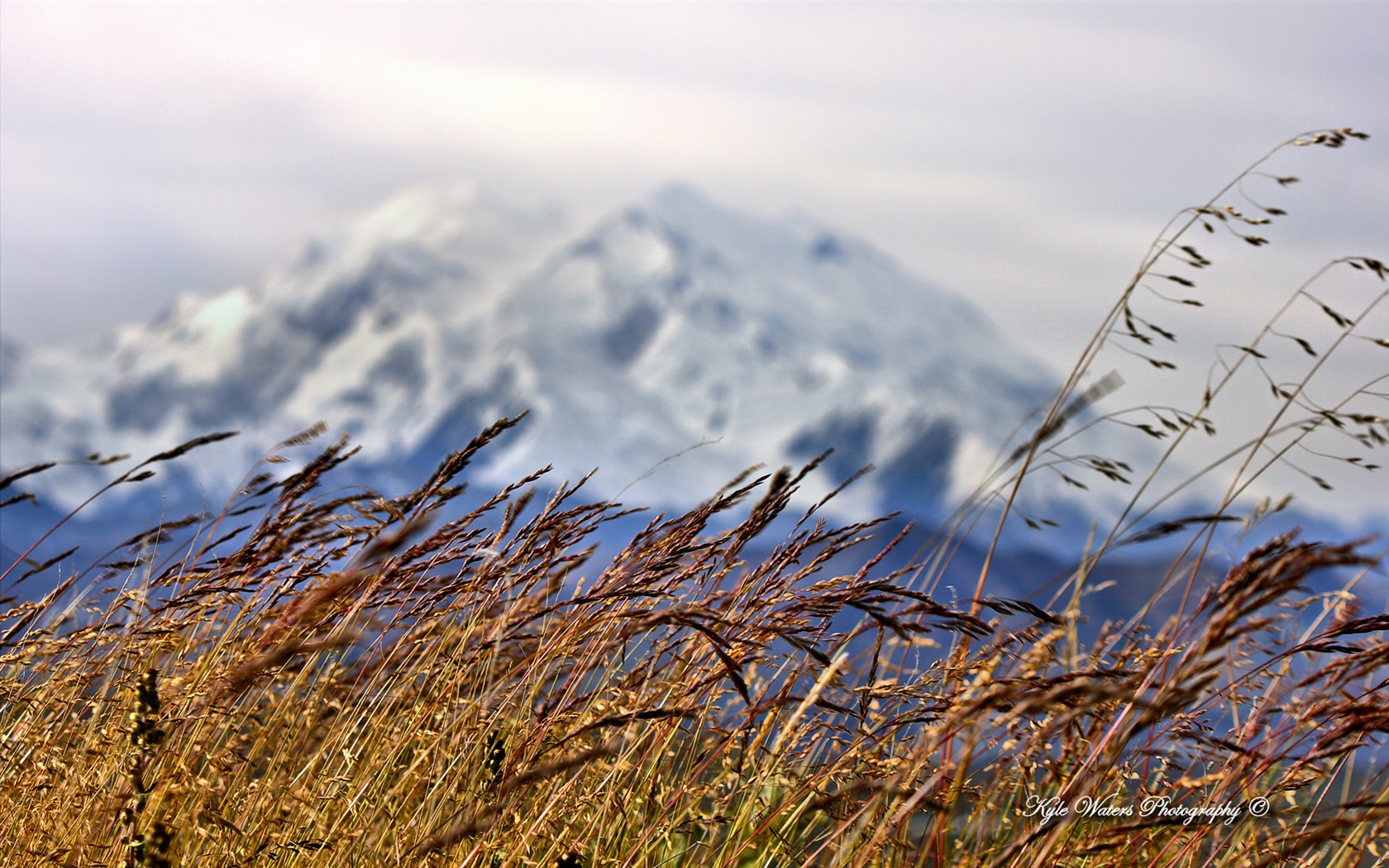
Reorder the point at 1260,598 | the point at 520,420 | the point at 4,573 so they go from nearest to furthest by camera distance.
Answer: the point at 1260,598 < the point at 520,420 < the point at 4,573

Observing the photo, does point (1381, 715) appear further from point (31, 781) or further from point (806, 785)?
point (31, 781)

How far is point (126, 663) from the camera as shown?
2.00 metres

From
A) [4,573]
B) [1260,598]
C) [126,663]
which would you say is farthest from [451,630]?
[1260,598]

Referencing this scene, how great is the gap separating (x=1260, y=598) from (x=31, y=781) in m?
1.87

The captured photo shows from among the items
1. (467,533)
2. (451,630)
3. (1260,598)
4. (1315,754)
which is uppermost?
(467,533)

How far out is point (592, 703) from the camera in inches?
70.0

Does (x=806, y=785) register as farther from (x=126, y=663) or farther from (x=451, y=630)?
(x=126, y=663)

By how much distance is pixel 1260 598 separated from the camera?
117cm

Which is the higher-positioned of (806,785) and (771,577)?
(771,577)

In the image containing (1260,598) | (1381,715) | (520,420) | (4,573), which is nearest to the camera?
(1260,598)

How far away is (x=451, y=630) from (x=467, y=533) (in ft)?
0.57

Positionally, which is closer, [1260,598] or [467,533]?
[1260,598]

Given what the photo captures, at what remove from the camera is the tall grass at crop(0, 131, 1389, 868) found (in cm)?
157

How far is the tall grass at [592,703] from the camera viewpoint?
157 centimetres
